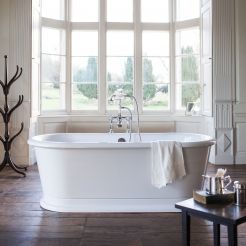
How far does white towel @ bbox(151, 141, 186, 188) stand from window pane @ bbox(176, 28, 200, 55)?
3.17 metres

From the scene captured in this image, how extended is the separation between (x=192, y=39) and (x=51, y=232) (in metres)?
4.25

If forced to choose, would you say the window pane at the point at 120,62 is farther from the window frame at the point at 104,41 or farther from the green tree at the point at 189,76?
the green tree at the point at 189,76

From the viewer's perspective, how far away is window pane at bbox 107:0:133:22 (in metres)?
6.12

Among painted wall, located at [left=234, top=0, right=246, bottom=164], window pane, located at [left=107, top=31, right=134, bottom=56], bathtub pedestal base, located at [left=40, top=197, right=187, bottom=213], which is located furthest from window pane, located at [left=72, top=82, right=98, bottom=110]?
bathtub pedestal base, located at [left=40, top=197, right=187, bottom=213]

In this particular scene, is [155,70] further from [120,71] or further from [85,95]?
[85,95]

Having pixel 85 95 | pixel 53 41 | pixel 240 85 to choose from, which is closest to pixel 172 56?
pixel 240 85

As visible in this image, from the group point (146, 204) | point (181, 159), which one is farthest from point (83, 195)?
point (181, 159)

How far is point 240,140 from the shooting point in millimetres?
5496

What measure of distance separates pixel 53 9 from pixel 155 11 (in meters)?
1.70

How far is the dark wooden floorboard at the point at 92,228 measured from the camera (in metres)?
2.58

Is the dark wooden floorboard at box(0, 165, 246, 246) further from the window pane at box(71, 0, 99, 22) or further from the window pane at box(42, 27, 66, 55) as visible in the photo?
the window pane at box(71, 0, 99, 22)

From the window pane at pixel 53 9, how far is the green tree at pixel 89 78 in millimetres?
883

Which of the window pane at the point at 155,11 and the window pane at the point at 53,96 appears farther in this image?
the window pane at the point at 155,11

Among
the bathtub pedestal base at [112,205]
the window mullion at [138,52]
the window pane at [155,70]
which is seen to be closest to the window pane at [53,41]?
the window mullion at [138,52]
